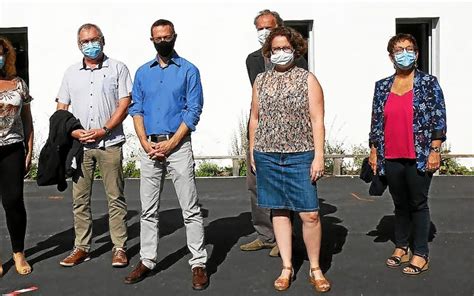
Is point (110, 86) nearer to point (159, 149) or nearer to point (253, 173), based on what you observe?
point (159, 149)


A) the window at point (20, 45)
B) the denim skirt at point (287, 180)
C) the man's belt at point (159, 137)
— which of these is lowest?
the denim skirt at point (287, 180)

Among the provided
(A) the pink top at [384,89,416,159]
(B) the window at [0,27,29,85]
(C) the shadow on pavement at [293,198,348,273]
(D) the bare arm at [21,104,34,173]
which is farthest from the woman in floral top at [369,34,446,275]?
(B) the window at [0,27,29,85]

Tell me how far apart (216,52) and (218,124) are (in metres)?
1.22

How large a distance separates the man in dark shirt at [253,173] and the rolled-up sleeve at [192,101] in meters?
0.84

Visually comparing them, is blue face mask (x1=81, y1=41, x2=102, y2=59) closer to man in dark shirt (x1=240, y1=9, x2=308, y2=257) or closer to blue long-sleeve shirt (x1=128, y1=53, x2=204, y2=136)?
blue long-sleeve shirt (x1=128, y1=53, x2=204, y2=136)

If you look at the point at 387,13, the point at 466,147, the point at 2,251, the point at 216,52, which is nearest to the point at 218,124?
the point at 216,52

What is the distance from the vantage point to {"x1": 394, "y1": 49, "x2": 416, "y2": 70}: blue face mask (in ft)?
17.0

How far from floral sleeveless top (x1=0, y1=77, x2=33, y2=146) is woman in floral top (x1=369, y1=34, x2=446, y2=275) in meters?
2.95

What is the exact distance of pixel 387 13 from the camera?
11.0m

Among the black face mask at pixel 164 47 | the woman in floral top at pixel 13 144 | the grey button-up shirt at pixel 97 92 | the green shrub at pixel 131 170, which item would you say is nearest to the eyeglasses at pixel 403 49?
the black face mask at pixel 164 47

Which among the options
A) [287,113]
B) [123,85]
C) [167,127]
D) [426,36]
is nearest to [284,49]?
[287,113]

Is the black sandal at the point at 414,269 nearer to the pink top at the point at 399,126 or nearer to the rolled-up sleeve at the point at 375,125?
the pink top at the point at 399,126

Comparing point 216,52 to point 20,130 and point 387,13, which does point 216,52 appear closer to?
point 387,13

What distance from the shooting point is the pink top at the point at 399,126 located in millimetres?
5152
